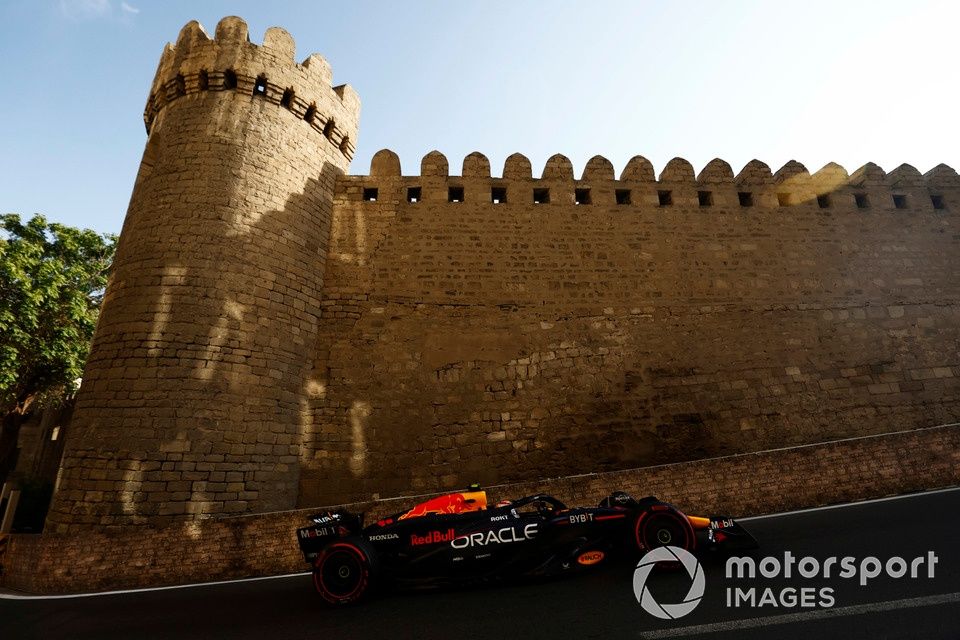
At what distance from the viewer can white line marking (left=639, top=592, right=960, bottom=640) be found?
293 cm

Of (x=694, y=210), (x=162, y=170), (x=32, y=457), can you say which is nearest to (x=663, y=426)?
(x=694, y=210)

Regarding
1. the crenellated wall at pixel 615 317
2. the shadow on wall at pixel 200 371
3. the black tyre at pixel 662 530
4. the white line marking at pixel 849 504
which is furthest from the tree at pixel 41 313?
the white line marking at pixel 849 504

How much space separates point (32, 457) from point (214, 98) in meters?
16.4

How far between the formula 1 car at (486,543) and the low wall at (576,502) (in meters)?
2.30

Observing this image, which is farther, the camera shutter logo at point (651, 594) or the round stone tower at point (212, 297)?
the round stone tower at point (212, 297)

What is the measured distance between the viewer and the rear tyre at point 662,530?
416 centimetres

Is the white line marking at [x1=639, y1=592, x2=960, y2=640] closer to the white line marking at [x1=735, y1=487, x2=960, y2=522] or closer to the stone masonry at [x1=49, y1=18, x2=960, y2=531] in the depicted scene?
the white line marking at [x1=735, y1=487, x2=960, y2=522]

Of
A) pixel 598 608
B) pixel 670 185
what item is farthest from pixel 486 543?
pixel 670 185

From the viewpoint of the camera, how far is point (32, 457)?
1670 centimetres

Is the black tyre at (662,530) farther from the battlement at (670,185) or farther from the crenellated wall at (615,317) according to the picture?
the battlement at (670,185)

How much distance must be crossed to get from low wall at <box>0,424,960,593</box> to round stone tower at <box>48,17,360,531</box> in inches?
20.2

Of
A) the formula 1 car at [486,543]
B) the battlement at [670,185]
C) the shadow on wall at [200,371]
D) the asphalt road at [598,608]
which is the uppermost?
the battlement at [670,185]

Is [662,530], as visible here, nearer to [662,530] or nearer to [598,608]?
[662,530]

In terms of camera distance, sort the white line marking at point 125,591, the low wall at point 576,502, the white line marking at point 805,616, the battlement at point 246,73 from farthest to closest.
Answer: the battlement at point 246,73, the low wall at point 576,502, the white line marking at point 125,591, the white line marking at point 805,616
